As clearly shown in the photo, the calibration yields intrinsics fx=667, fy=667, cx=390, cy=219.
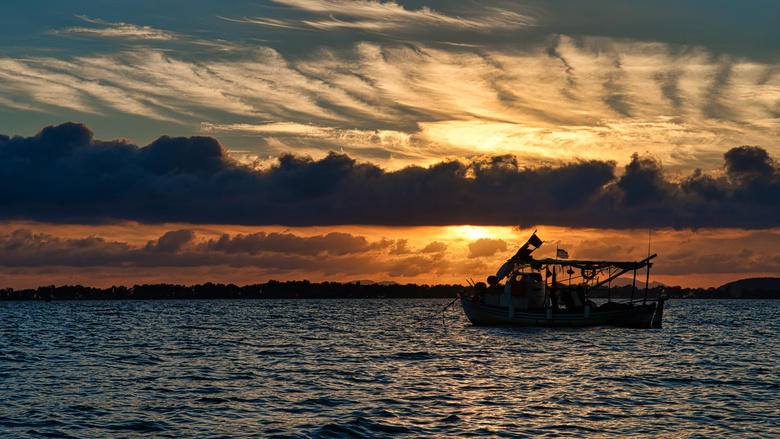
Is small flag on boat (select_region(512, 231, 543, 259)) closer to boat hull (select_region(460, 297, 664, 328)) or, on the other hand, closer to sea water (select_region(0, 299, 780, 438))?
boat hull (select_region(460, 297, 664, 328))

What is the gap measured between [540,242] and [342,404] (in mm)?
51812

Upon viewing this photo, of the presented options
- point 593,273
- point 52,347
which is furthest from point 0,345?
point 593,273

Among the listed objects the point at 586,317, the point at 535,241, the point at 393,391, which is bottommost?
the point at 393,391

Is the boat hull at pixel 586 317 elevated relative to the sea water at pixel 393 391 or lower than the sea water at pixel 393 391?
elevated

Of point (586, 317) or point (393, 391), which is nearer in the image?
point (393, 391)

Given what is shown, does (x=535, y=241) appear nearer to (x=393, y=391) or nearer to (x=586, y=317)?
(x=586, y=317)

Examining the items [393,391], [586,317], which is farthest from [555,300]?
[393,391]

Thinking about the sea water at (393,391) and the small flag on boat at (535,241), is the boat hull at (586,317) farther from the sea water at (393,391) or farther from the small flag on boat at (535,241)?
the sea water at (393,391)

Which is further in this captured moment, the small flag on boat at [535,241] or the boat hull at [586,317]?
the small flag on boat at [535,241]

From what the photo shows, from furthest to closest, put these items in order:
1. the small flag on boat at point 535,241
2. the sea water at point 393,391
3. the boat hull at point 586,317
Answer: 1. the small flag on boat at point 535,241
2. the boat hull at point 586,317
3. the sea water at point 393,391

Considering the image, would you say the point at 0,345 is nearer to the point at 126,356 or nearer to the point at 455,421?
the point at 126,356

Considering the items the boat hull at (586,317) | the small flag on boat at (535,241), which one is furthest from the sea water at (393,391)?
the small flag on boat at (535,241)

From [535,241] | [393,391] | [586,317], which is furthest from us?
[535,241]

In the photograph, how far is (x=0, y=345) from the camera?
57656 millimetres
